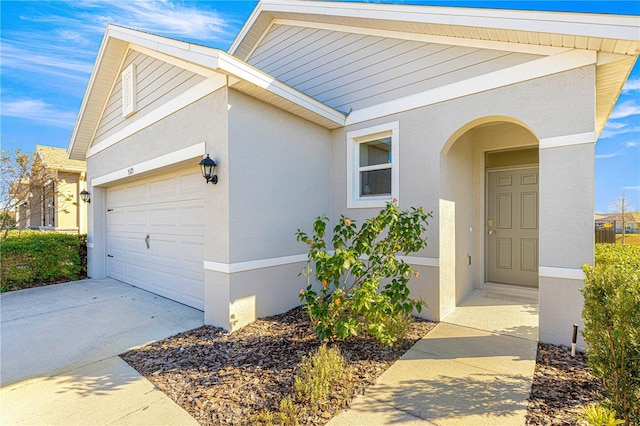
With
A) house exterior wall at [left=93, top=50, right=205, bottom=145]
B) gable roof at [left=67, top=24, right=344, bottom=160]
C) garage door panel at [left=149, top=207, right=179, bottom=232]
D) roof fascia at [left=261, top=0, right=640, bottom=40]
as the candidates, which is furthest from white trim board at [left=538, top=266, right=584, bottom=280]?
garage door panel at [left=149, top=207, right=179, bottom=232]

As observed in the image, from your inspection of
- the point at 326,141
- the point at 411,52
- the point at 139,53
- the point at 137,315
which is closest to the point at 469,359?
the point at 326,141

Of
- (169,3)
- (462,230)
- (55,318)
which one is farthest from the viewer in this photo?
(169,3)

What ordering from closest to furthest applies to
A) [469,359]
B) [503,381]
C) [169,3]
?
[503,381], [469,359], [169,3]

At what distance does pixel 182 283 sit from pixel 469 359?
4.81m

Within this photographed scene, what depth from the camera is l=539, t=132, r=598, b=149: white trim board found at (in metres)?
3.36

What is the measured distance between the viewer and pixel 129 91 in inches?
249

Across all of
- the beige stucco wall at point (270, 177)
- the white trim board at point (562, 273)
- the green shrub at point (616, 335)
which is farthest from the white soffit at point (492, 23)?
the green shrub at point (616, 335)

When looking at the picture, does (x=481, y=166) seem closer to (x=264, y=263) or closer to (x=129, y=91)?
(x=264, y=263)

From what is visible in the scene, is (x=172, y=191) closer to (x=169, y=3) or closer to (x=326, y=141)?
(x=326, y=141)

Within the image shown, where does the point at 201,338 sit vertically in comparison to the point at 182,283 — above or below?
below

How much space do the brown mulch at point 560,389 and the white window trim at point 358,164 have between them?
2.86 m

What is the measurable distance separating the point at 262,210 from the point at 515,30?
13.6 ft

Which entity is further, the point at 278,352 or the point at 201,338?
the point at 201,338

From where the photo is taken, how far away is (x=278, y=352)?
341 cm
